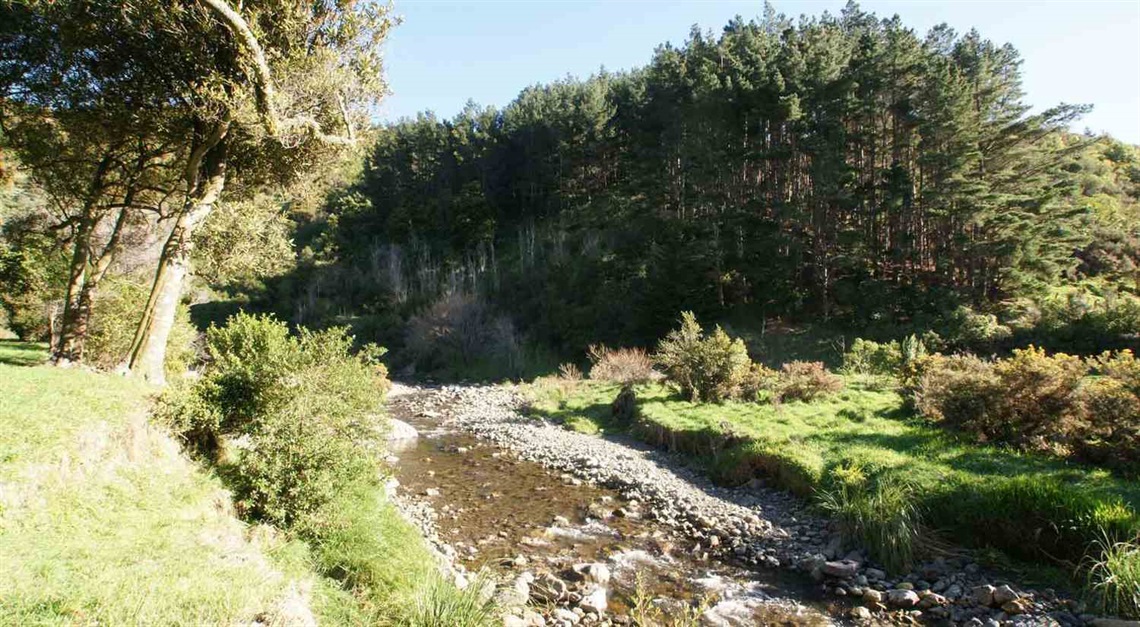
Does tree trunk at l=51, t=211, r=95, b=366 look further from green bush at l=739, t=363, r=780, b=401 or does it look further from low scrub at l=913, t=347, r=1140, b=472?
low scrub at l=913, t=347, r=1140, b=472

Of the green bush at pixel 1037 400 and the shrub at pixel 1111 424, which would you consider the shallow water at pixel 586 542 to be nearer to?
the shrub at pixel 1111 424

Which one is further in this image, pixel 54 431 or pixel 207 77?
pixel 207 77

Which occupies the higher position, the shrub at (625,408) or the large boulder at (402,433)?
the shrub at (625,408)

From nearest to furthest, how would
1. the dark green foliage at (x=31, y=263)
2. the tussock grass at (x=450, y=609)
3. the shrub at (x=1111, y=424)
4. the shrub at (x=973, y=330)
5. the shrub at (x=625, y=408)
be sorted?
the tussock grass at (x=450, y=609) → the shrub at (x=1111, y=424) → the dark green foliage at (x=31, y=263) → the shrub at (x=625, y=408) → the shrub at (x=973, y=330)

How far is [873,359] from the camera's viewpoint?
2225 cm

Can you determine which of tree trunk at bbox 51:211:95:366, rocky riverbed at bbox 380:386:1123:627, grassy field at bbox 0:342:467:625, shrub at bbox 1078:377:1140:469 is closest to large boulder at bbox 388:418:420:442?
rocky riverbed at bbox 380:386:1123:627

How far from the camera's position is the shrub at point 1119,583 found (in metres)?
7.18

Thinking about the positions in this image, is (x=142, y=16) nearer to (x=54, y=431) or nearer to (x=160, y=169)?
(x=160, y=169)

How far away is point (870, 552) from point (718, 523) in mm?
2704

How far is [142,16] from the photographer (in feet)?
33.7

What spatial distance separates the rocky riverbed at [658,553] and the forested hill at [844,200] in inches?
578

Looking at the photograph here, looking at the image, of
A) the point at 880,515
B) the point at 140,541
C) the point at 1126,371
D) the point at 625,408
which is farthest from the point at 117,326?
the point at 1126,371

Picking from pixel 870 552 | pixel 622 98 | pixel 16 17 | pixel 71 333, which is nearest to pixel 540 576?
pixel 870 552

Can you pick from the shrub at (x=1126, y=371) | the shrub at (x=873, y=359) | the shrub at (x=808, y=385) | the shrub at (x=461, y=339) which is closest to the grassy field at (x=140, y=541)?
the shrub at (x=1126, y=371)
